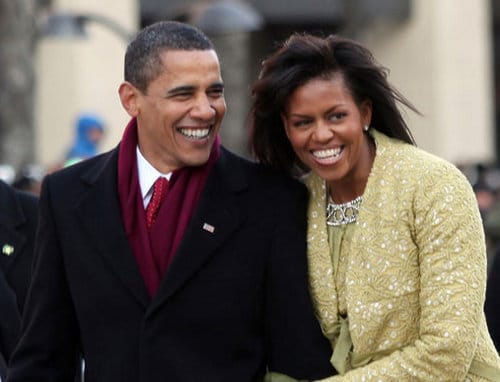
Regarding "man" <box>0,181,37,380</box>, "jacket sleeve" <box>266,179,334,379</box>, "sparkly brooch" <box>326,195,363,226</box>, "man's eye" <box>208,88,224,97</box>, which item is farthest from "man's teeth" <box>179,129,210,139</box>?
"man" <box>0,181,37,380</box>

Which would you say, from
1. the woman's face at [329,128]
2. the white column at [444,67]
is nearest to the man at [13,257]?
the woman's face at [329,128]

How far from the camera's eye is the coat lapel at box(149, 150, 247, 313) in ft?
14.6

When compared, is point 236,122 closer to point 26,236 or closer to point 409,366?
point 26,236

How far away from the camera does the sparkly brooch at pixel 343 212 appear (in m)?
4.54

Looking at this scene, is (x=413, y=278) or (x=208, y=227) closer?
(x=413, y=278)

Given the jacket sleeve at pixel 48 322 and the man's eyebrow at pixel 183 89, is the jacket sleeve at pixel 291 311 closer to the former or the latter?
the man's eyebrow at pixel 183 89

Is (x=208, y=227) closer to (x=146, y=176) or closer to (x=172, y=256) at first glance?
(x=172, y=256)

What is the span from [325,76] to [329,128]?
0.18 meters

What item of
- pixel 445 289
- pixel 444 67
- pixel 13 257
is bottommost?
pixel 444 67

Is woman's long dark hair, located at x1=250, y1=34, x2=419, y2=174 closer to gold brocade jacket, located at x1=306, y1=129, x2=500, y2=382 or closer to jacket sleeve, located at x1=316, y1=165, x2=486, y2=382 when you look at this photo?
gold brocade jacket, located at x1=306, y1=129, x2=500, y2=382

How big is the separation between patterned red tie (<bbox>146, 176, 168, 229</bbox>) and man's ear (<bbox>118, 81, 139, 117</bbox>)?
0.27m

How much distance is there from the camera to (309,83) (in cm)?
448

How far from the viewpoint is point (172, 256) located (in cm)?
451

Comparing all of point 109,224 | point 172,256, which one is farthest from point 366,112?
point 109,224
